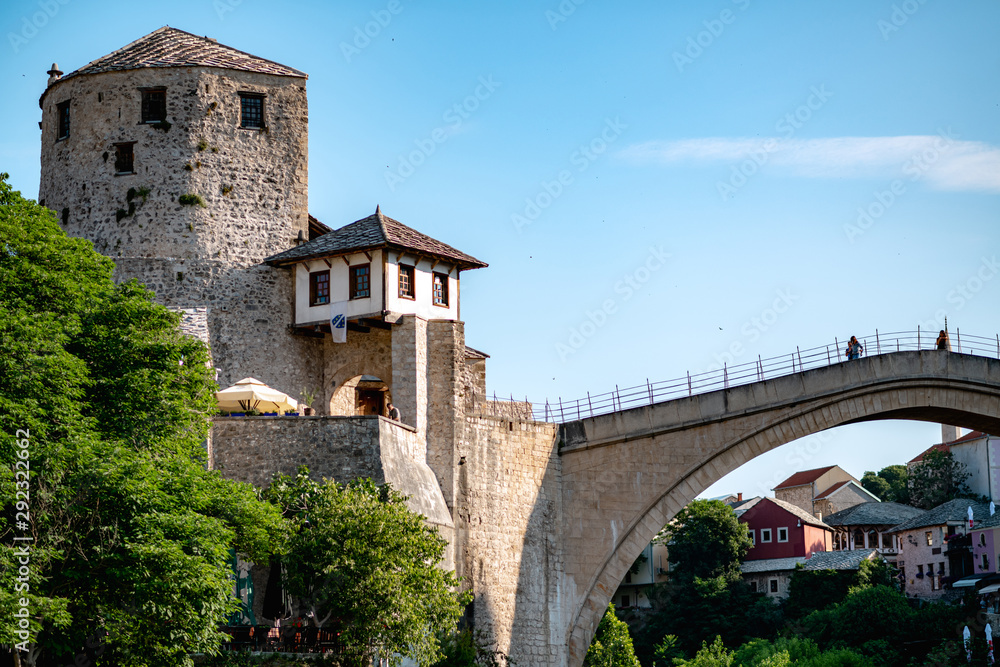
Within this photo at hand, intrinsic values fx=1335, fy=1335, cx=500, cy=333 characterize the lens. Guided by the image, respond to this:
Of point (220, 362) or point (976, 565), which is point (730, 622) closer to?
point (976, 565)

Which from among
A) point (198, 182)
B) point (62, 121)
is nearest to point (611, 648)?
point (198, 182)

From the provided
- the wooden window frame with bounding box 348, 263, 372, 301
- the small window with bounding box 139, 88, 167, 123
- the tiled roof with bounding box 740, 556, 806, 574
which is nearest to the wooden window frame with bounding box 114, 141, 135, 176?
the small window with bounding box 139, 88, 167, 123

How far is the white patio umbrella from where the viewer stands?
36.7 metres

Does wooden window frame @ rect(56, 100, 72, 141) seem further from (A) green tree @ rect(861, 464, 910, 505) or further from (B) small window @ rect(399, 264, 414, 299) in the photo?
(A) green tree @ rect(861, 464, 910, 505)

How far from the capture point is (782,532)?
89.2 m

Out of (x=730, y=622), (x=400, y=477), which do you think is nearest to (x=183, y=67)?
(x=400, y=477)

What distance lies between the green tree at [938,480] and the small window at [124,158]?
2629 inches

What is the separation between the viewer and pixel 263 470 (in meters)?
35.0

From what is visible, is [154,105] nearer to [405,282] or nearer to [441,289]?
[405,282]

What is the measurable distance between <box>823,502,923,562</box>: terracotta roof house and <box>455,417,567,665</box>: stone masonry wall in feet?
170

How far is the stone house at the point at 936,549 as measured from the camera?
79.1 meters

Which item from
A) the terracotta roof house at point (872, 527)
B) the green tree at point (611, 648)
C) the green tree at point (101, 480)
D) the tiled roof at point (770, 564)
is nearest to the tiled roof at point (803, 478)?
the terracotta roof house at point (872, 527)

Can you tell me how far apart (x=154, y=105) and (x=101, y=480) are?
1756cm

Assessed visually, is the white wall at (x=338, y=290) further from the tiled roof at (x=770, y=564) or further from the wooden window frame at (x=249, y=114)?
the tiled roof at (x=770, y=564)
